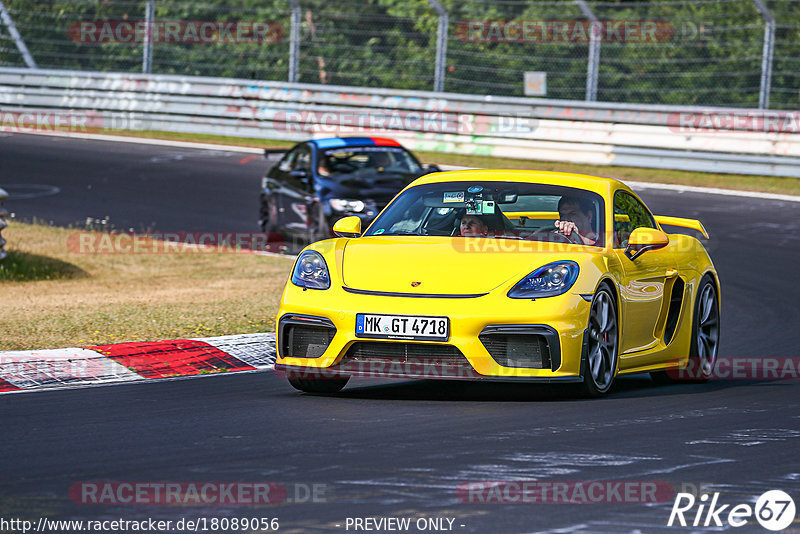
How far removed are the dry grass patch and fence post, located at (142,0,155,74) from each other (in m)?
9.00

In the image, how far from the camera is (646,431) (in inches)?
269

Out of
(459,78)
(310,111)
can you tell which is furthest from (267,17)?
(459,78)

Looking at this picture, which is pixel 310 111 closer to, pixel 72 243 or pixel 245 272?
pixel 72 243

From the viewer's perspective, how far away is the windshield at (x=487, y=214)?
848cm

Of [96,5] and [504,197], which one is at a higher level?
[96,5]

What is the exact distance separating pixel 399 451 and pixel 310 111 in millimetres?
20159

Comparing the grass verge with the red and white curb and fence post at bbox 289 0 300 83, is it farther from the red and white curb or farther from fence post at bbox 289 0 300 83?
the red and white curb

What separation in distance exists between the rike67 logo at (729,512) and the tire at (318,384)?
305 cm

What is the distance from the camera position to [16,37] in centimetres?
2869

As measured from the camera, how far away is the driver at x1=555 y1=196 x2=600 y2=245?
847cm
